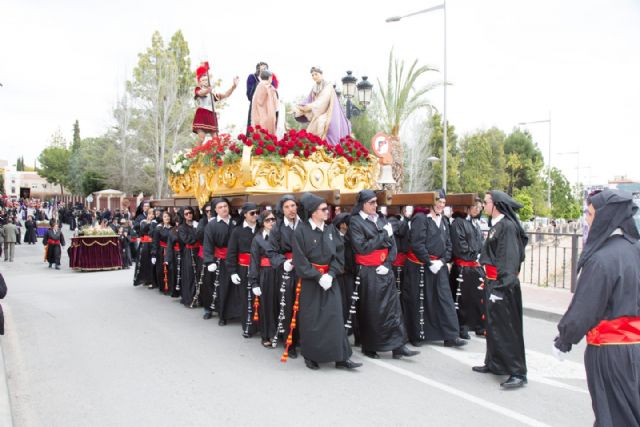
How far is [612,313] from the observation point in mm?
3031

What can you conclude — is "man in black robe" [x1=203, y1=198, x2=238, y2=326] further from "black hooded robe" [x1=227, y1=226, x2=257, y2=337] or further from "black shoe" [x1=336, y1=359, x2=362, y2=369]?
"black shoe" [x1=336, y1=359, x2=362, y2=369]

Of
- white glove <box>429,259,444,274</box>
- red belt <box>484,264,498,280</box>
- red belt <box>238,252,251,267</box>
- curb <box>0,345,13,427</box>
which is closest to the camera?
curb <box>0,345,13,427</box>

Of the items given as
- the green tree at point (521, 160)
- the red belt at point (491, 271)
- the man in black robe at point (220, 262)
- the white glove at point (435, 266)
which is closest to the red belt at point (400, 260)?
the white glove at point (435, 266)

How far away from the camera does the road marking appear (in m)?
4.17

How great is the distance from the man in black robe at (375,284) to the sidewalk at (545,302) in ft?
11.7

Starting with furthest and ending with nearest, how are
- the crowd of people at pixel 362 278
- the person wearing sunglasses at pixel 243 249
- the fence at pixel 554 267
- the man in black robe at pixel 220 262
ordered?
1. the fence at pixel 554 267
2. the man in black robe at pixel 220 262
3. the person wearing sunglasses at pixel 243 249
4. the crowd of people at pixel 362 278

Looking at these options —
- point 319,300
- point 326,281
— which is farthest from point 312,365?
point 326,281

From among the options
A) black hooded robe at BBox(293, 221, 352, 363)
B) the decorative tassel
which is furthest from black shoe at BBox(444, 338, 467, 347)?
the decorative tassel

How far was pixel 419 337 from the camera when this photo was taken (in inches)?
260

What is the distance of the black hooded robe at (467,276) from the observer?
23.9ft

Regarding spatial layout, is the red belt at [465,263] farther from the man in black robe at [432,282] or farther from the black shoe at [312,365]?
the black shoe at [312,365]

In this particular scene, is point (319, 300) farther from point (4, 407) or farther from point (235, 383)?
point (4, 407)

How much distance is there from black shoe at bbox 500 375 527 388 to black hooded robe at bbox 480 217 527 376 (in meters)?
0.04

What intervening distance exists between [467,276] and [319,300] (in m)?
2.91
